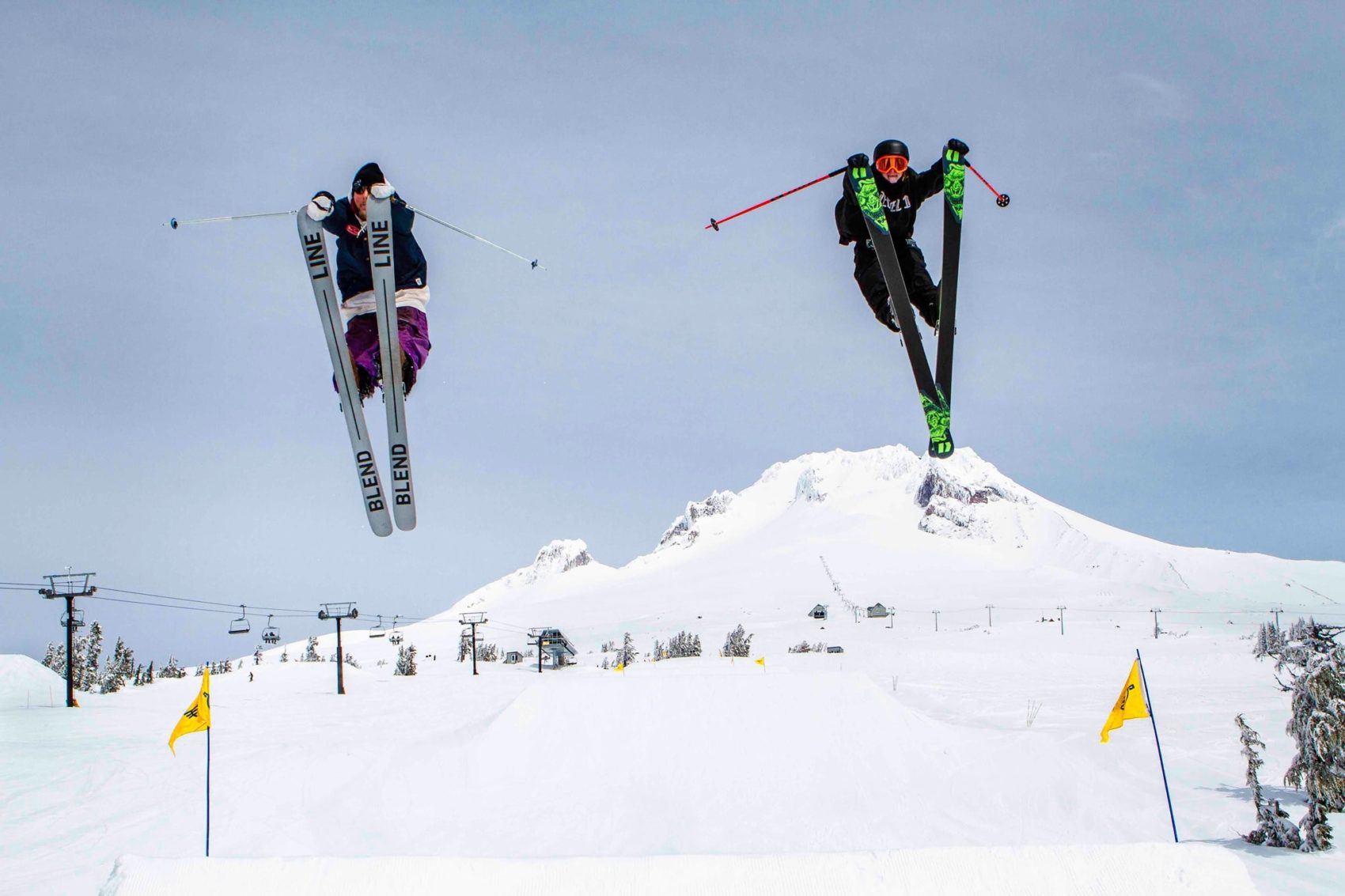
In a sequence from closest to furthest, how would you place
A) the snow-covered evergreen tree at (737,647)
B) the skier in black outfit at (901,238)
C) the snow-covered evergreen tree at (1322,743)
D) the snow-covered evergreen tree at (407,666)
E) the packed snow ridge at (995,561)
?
1. the skier in black outfit at (901,238)
2. the snow-covered evergreen tree at (1322,743)
3. the snow-covered evergreen tree at (737,647)
4. the snow-covered evergreen tree at (407,666)
5. the packed snow ridge at (995,561)

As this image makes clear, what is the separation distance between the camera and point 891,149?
9.38 metres

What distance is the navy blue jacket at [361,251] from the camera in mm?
8016

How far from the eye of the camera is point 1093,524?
17388 centimetres

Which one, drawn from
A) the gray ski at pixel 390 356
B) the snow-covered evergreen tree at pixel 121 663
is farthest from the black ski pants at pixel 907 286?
the snow-covered evergreen tree at pixel 121 663

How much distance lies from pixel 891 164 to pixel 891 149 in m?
0.20

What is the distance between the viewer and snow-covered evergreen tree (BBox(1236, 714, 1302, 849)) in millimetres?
23688

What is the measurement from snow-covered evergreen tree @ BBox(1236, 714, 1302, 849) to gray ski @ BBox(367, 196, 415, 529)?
85.9 feet

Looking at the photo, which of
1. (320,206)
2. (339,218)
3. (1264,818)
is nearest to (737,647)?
(1264,818)

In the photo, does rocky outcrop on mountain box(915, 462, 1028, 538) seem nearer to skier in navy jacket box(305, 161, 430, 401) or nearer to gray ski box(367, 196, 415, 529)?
skier in navy jacket box(305, 161, 430, 401)

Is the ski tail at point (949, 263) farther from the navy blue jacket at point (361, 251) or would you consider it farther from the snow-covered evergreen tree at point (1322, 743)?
the snow-covered evergreen tree at point (1322, 743)

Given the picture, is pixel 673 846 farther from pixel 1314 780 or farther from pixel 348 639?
pixel 348 639

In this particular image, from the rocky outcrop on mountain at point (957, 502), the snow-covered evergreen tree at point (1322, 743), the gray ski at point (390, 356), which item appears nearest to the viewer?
the gray ski at point (390, 356)

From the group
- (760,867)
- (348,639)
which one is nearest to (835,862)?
(760,867)

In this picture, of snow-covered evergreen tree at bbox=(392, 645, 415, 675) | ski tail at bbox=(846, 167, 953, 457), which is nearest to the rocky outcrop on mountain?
snow-covered evergreen tree at bbox=(392, 645, 415, 675)
